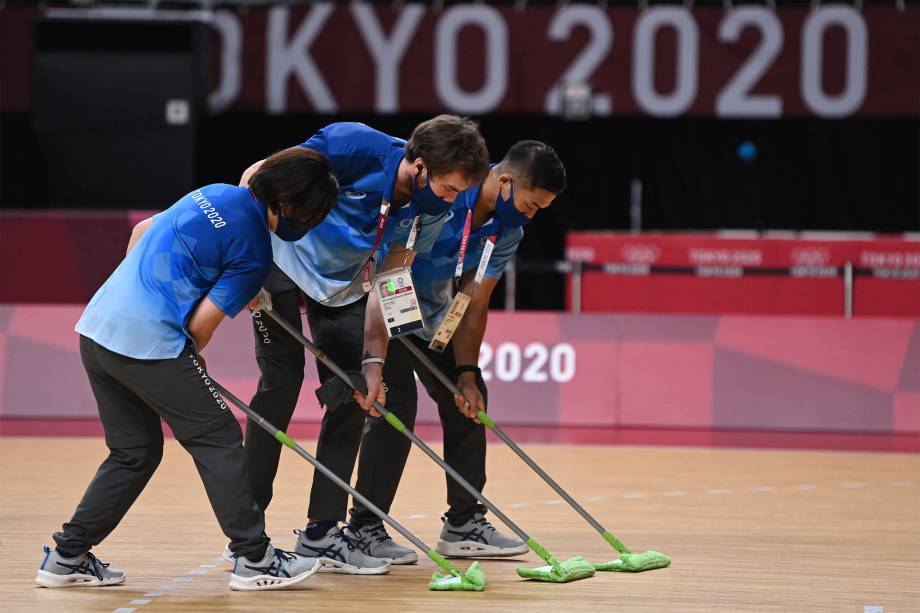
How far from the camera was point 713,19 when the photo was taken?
605 inches

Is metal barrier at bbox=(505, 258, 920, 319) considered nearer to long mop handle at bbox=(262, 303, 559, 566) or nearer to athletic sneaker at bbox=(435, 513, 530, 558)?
athletic sneaker at bbox=(435, 513, 530, 558)

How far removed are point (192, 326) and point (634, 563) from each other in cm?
196

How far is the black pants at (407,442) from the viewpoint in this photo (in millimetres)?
5695

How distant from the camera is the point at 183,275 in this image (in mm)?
4863

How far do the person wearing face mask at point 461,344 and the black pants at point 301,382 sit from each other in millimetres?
172

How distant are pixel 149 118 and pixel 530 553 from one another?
410 inches

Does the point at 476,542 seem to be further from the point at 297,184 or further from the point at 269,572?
the point at 297,184

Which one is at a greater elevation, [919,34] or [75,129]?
[919,34]

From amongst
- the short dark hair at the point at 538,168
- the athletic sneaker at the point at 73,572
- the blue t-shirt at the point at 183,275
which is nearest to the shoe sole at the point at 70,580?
the athletic sneaker at the point at 73,572

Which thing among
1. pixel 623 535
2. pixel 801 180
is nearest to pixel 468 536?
pixel 623 535

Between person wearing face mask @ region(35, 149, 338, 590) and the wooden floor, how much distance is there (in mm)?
277

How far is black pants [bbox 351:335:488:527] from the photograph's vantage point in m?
5.70

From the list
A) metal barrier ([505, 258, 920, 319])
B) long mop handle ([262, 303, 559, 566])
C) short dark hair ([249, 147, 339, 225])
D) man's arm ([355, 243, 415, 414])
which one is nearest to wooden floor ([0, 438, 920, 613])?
long mop handle ([262, 303, 559, 566])

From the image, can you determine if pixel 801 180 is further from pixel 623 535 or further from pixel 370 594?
pixel 370 594
